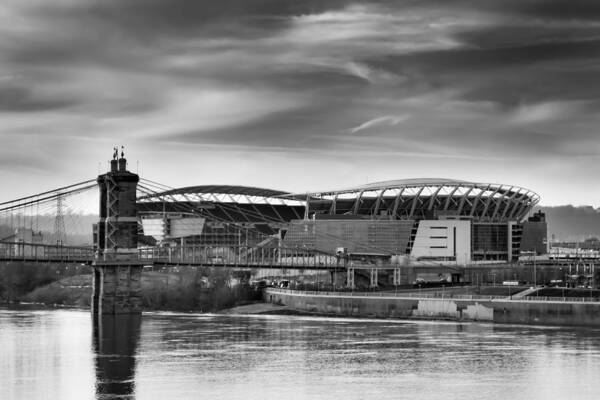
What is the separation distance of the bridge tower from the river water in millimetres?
11912

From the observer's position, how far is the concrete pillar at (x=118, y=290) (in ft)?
409

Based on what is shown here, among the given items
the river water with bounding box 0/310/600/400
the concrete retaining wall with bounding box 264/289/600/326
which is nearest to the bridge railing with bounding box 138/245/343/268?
the concrete retaining wall with bounding box 264/289/600/326

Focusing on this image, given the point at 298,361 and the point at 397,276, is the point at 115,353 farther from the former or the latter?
the point at 397,276

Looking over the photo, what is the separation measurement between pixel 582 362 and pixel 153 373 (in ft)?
89.3

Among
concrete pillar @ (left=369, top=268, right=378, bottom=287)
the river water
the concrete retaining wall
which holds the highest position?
concrete pillar @ (left=369, top=268, right=378, bottom=287)

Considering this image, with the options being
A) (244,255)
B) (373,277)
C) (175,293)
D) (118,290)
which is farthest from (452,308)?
(244,255)

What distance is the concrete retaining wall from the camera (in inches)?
4222

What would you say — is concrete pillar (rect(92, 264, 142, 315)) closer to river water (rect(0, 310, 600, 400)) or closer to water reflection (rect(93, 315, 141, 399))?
water reflection (rect(93, 315, 141, 399))

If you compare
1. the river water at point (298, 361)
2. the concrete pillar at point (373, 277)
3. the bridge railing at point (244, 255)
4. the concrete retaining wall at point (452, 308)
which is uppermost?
the bridge railing at point (244, 255)

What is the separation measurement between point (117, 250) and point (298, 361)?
164ft

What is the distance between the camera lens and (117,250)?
126750mm

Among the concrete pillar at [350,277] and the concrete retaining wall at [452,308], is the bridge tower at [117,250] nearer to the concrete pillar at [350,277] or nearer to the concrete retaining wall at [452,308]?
the concrete retaining wall at [452,308]

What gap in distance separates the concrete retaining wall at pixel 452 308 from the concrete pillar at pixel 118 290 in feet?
53.4

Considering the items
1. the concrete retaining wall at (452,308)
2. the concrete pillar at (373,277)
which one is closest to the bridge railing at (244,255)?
the concrete pillar at (373,277)
